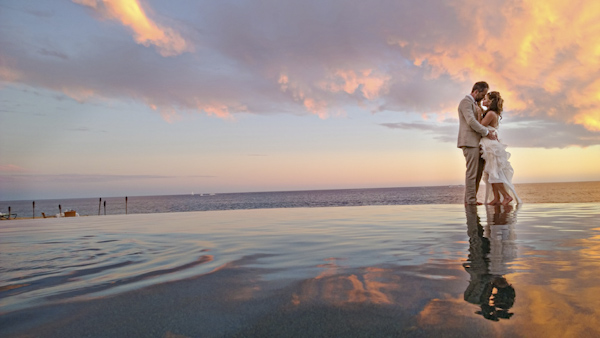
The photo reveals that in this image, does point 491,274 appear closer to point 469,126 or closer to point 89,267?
point 89,267

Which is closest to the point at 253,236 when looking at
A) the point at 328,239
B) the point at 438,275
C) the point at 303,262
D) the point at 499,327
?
the point at 328,239

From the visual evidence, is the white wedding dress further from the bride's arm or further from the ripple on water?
the ripple on water

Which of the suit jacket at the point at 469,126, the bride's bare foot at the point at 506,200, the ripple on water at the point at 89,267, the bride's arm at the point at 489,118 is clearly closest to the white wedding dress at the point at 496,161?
the bride's arm at the point at 489,118

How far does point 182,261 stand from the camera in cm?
294

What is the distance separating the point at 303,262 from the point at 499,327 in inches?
63.1

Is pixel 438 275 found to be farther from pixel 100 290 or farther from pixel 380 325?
pixel 100 290

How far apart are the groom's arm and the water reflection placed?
5.06 m

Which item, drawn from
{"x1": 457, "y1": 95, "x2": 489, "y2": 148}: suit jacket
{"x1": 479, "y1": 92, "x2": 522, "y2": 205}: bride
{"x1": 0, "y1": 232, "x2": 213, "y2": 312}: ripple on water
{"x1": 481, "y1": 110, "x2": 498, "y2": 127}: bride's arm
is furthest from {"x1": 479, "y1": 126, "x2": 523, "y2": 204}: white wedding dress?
{"x1": 0, "y1": 232, "x2": 213, "y2": 312}: ripple on water

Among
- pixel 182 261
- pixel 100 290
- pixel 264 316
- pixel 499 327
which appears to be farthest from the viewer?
pixel 182 261

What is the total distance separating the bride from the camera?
8289 mm

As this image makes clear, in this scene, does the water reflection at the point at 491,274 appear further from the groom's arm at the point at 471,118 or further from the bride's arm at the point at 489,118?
the bride's arm at the point at 489,118

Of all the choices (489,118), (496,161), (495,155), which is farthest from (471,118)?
(496,161)

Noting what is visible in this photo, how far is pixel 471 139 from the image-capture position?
8.43 metres

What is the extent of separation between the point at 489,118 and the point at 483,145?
71 centimetres
